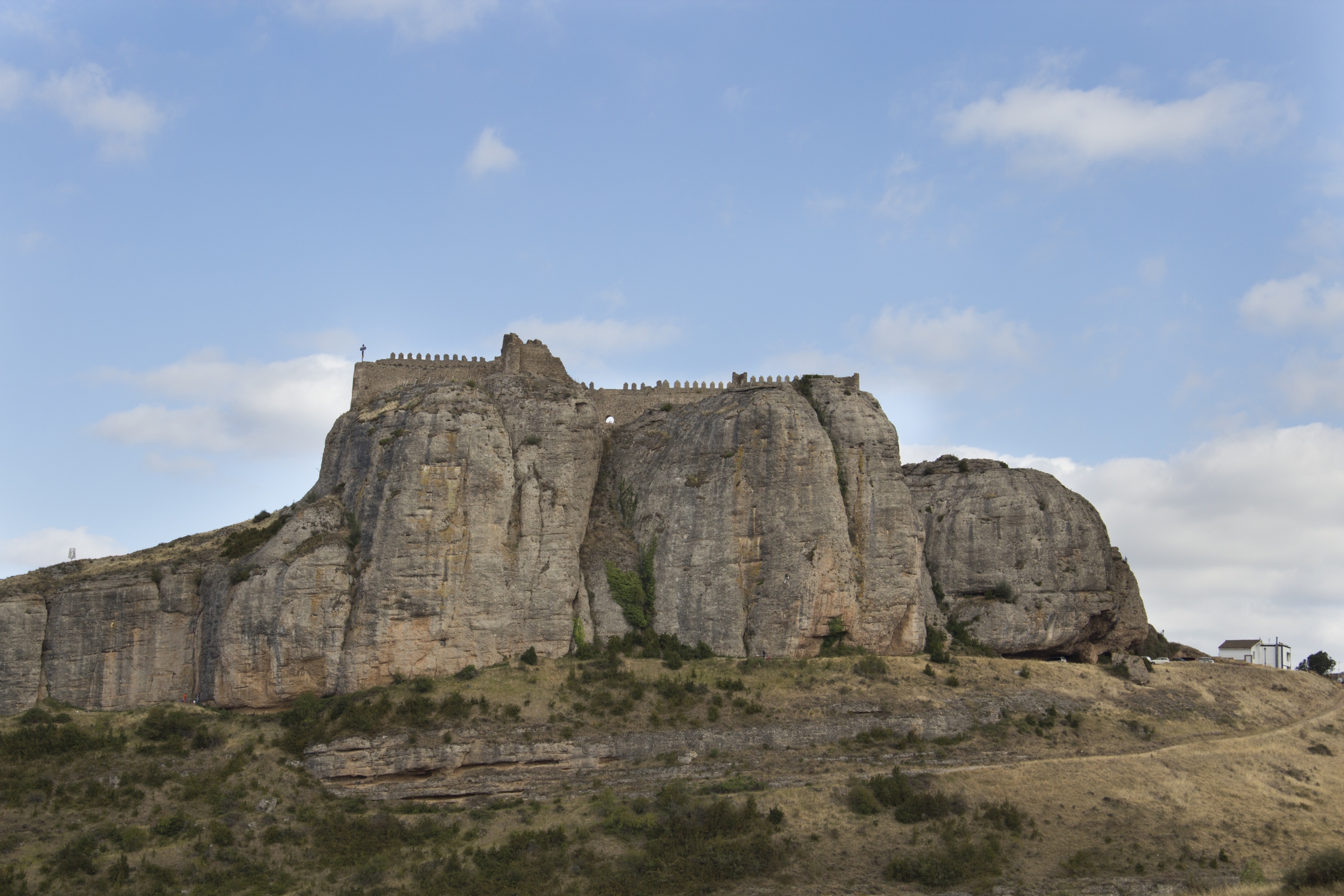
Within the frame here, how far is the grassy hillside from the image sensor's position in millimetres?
46969

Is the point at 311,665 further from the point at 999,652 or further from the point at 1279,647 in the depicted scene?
the point at 1279,647

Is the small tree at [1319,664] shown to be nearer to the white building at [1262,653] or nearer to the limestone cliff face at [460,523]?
the white building at [1262,653]

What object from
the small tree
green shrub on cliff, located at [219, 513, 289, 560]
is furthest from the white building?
green shrub on cliff, located at [219, 513, 289, 560]

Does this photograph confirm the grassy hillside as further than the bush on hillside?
Yes

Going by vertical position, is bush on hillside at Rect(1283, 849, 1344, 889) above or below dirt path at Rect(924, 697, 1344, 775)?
below

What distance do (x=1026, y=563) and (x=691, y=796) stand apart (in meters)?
26.7

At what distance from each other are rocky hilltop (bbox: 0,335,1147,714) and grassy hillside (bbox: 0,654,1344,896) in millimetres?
1962

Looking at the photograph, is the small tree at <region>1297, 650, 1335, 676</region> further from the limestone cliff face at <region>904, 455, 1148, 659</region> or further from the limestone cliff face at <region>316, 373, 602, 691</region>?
the limestone cliff face at <region>316, 373, 602, 691</region>

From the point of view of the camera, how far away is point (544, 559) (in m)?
59.4

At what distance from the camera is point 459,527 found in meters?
58.1

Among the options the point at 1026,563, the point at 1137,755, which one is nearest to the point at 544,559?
the point at 1026,563

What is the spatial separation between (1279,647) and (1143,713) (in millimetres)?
35279

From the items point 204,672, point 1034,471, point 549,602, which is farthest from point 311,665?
point 1034,471

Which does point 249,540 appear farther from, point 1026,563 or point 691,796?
point 1026,563
